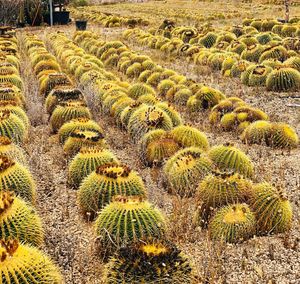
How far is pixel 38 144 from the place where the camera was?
26.0 feet

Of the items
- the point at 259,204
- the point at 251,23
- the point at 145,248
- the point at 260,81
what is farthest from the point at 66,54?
the point at 145,248

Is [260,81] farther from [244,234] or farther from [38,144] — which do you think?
[244,234]

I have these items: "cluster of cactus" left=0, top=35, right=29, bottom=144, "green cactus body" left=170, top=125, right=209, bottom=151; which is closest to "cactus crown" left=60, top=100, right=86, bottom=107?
"cluster of cactus" left=0, top=35, right=29, bottom=144

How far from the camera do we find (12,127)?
23.5ft

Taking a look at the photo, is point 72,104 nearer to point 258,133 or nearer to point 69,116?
point 69,116

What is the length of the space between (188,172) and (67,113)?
122 inches

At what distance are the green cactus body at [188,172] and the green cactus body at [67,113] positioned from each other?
2675 mm

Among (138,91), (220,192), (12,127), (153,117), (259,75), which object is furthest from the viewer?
(259,75)

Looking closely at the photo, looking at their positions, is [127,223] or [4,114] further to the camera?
[4,114]

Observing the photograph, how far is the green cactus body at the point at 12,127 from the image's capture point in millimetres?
7062

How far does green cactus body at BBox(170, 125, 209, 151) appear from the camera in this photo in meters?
6.94

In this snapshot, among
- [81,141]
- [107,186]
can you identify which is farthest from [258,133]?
[107,186]

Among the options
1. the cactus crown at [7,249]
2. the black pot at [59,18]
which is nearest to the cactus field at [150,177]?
the cactus crown at [7,249]

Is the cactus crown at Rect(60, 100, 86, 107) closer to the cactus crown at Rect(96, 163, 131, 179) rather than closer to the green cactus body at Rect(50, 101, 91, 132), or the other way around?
the green cactus body at Rect(50, 101, 91, 132)
